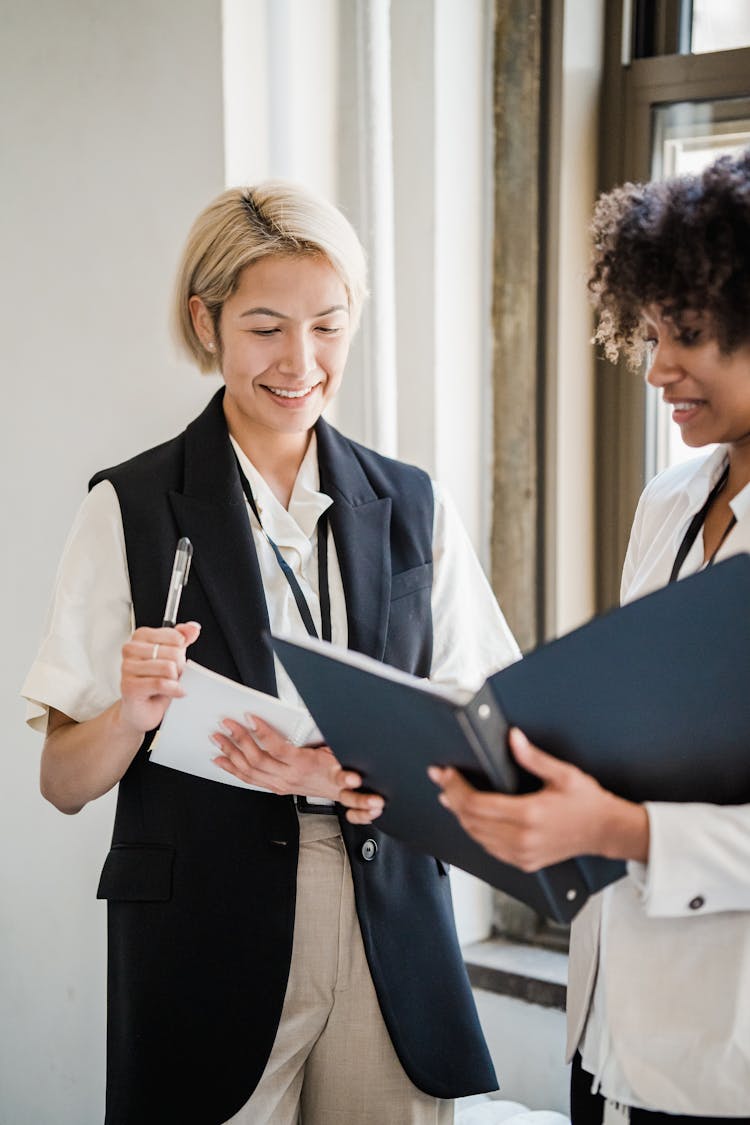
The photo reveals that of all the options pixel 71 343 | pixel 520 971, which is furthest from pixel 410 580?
pixel 520 971

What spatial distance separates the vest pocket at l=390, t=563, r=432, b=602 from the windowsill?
1165 millimetres

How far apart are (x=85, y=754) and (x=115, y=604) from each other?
215 millimetres

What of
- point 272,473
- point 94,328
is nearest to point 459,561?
point 272,473

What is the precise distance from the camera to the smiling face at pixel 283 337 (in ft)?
5.75

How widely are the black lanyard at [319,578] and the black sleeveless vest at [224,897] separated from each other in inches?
1.2

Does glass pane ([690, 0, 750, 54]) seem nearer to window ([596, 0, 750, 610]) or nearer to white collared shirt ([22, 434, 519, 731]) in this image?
window ([596, 0, 750, 610])

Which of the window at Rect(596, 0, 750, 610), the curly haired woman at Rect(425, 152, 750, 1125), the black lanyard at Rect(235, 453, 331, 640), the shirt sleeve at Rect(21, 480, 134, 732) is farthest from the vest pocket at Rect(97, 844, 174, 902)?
the window at Rect(596, 0, 750, 610)

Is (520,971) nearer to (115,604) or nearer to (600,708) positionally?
(115,604)

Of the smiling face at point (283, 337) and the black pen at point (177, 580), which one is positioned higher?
the smiling face at point (283, 337)

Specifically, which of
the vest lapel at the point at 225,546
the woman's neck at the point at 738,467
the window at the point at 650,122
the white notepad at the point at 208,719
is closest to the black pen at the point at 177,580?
the white notepad at the point at 208,719

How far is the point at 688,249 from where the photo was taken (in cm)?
128

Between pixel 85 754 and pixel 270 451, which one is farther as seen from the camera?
pixel 270 451

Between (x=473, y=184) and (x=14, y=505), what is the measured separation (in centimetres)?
122

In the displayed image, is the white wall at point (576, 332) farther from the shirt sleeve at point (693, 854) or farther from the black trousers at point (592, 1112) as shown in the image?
the shirt sleeve at point (693, 854)
